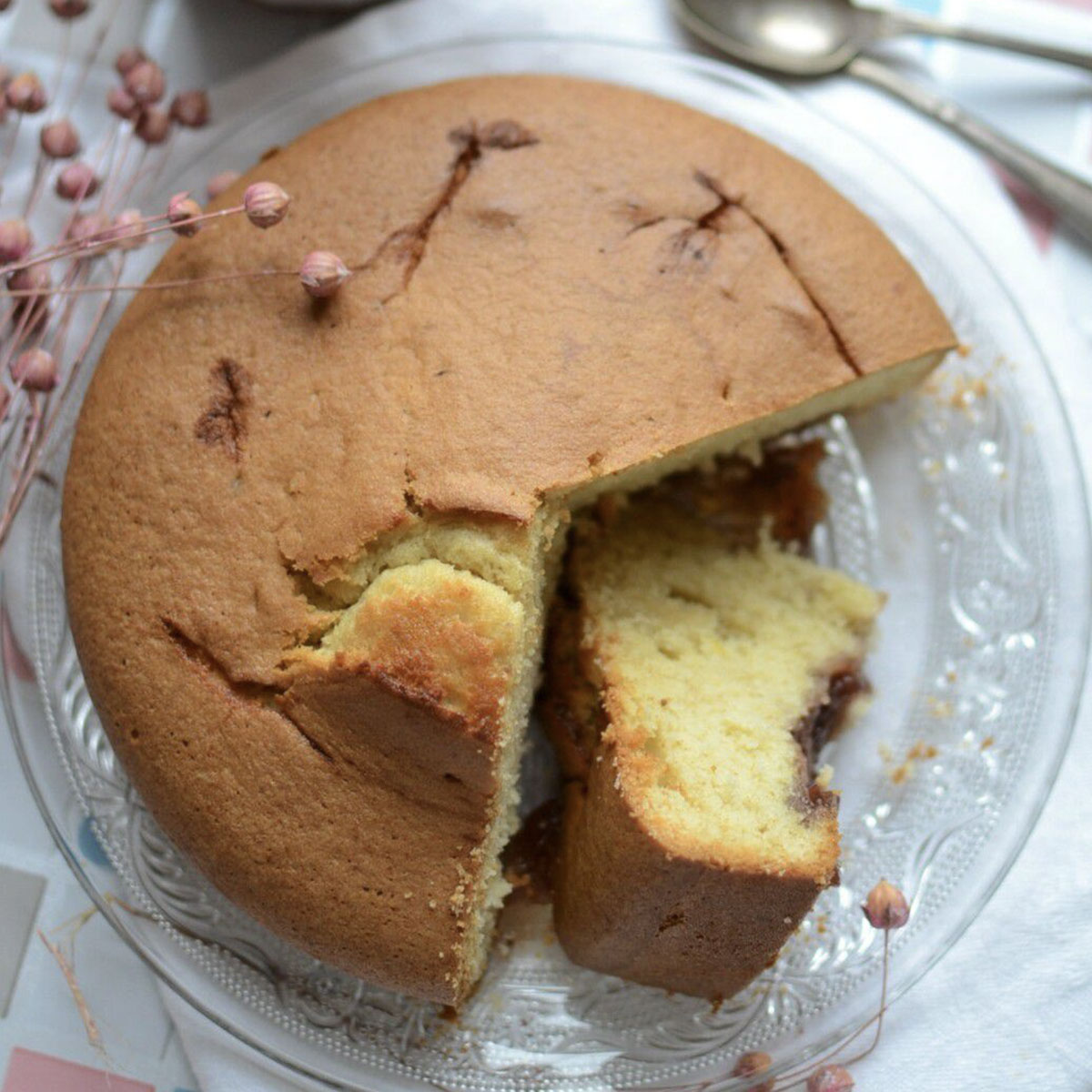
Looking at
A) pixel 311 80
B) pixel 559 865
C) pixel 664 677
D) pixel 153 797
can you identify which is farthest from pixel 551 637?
pixel 311 80

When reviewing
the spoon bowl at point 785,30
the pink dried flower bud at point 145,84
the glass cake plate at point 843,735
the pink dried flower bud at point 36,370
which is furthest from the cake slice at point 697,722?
the pink dried flower bud at point 145,84

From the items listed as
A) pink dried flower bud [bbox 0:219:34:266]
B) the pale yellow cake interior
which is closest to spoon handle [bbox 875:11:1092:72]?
the pale yellow cake interior

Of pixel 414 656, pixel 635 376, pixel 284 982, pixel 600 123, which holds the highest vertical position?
pixel 600 123

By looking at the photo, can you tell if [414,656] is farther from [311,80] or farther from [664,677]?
[311,80]

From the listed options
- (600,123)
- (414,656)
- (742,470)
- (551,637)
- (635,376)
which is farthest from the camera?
(742,470)

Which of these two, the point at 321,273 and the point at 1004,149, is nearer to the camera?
the point at 321,273

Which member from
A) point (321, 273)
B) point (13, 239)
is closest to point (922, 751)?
point (321, 273)

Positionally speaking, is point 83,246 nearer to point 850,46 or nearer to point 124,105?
point 124,105
